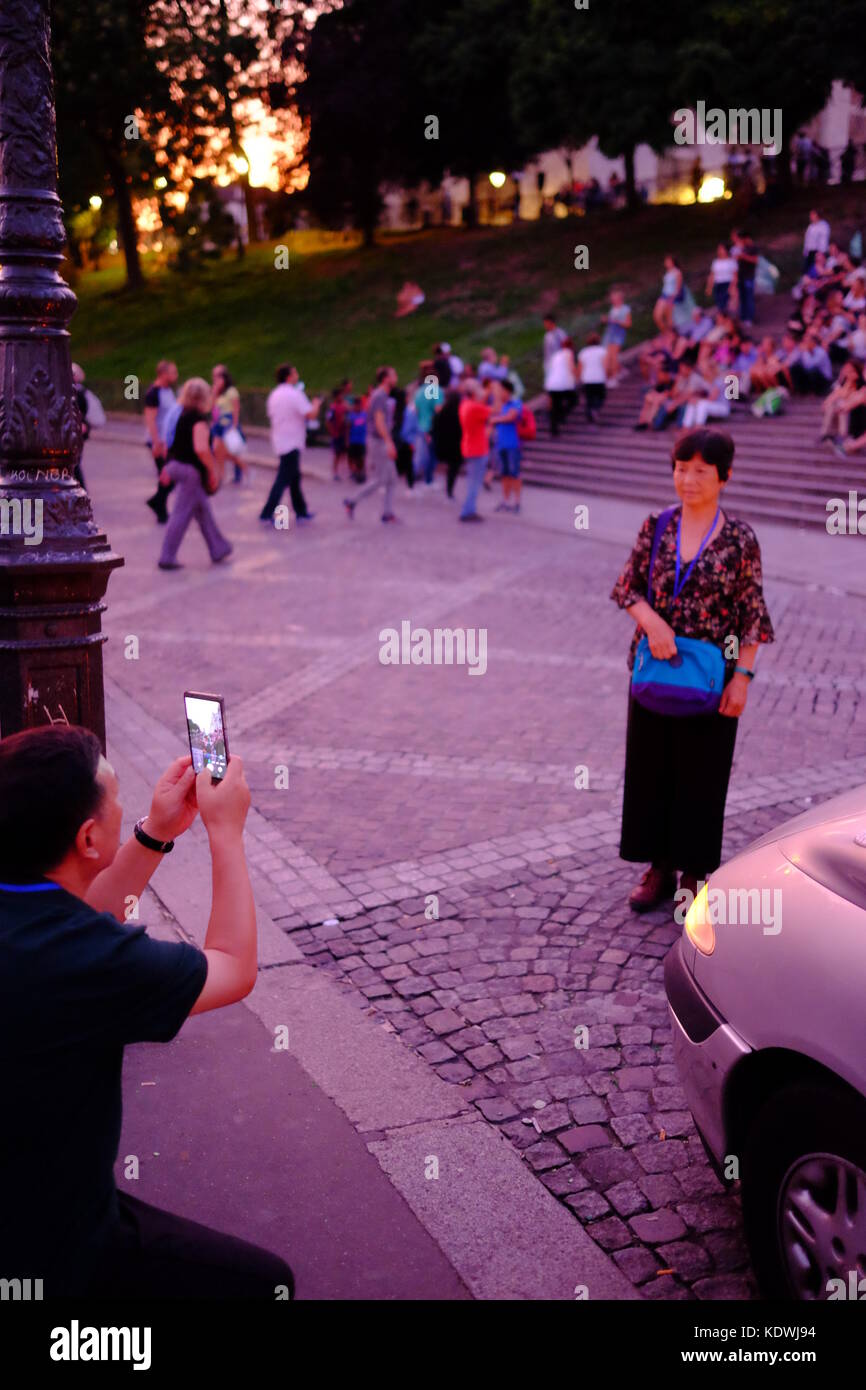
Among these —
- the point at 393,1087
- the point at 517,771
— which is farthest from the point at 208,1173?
the point at 517,771

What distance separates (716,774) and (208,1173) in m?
2.48

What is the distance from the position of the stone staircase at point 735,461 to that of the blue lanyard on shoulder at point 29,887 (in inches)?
584

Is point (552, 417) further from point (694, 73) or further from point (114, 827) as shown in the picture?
point (114, 827)

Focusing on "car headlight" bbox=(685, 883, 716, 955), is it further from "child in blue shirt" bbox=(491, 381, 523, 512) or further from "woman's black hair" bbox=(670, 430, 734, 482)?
"child in blue shirt" bbox=(491, 381, 523, 512)

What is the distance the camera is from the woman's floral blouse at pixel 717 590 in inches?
189

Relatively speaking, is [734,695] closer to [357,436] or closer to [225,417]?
[225,417]

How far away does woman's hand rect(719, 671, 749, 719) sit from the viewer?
481 centimetres

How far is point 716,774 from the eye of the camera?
16.4ft

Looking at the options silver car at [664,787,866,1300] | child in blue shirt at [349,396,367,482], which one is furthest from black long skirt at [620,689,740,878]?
child in blue shirt at [349,396,367,482]

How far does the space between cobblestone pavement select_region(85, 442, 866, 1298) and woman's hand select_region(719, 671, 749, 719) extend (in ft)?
3.02

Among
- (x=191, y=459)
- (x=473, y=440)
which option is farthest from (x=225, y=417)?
(x=191, y=459)

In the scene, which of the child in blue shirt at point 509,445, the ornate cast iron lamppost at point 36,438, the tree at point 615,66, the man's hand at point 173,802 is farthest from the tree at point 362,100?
the man's hand at point 173,802

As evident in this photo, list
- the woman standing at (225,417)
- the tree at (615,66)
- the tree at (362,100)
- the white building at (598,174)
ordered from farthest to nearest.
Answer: the white building at (598,174) → the tree at (362,100) → the tree at (615,66) → the woman standing at (225,417)

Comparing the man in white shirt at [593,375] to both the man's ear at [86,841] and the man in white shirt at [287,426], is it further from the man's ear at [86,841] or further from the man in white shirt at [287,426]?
the man's ear at [86,841]
